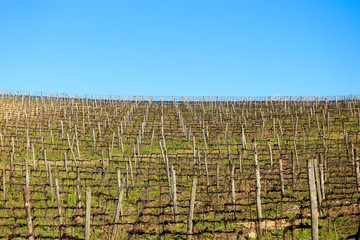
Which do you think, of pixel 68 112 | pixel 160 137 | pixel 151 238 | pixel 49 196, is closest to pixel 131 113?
pixel 68 112

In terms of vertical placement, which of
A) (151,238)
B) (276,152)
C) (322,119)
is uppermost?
(322,119)

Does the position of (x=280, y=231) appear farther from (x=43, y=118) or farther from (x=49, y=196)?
(x=43, y=118)

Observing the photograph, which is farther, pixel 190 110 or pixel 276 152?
pixel 190 110

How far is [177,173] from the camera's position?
18.6 metres

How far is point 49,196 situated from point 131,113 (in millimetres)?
21335

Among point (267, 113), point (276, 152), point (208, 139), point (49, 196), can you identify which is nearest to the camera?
point (49, 196)

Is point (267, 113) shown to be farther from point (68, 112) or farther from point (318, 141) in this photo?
point (68, 112)

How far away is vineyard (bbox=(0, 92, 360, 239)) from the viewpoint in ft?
35.4

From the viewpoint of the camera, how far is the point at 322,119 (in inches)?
1235

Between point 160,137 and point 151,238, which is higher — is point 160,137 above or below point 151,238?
above

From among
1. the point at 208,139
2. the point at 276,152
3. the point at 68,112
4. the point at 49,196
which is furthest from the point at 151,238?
the point at 68,112

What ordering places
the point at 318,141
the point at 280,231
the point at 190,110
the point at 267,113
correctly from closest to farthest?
the point at 280,231
the point at 318,141
the point at 267,113
the point at 190,110

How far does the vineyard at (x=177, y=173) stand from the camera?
10.8 meters

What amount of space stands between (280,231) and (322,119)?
22.4 m
